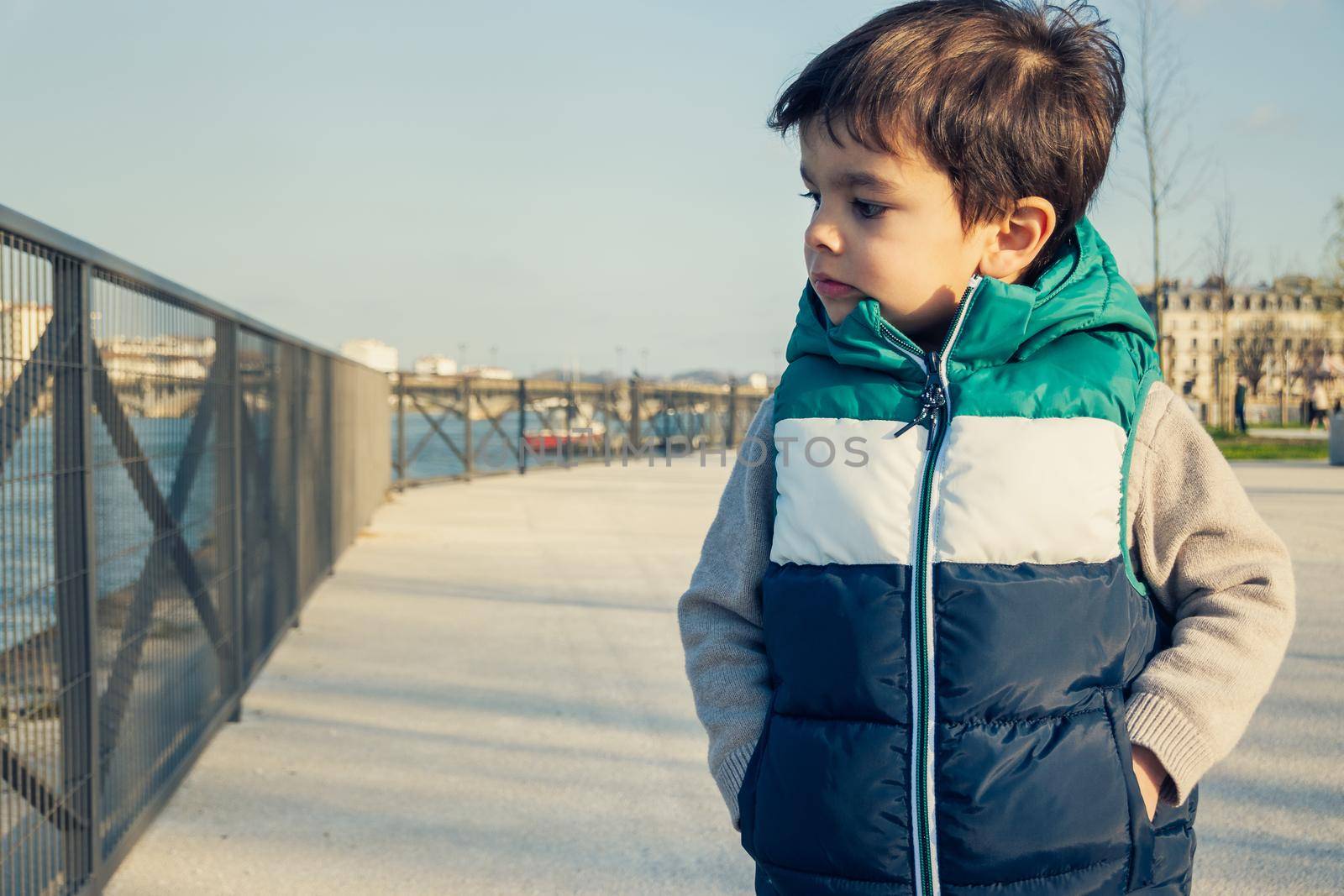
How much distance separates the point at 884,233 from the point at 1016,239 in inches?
8.2

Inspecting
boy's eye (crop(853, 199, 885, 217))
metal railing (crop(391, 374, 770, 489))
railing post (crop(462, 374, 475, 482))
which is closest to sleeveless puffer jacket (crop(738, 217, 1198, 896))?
boy's eye (crop(853, 199, 885, 217))

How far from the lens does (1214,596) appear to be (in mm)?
1495

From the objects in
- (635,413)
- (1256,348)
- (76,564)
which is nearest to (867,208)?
(76,564)

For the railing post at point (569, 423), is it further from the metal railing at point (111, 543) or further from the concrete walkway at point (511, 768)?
the metal railing at point (111, 543)

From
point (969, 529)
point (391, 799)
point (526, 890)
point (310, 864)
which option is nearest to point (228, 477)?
point (391, 799)

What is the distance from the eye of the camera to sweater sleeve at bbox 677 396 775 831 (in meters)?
1.55

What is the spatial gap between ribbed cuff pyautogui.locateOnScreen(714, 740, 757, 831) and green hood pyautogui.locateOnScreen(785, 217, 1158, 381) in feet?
1.71

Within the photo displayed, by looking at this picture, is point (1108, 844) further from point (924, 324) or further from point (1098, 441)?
point (924, 324)

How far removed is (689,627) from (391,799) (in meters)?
2.64

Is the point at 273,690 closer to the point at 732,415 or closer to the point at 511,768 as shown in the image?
the point at 511,768

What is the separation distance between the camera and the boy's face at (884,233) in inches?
58.6

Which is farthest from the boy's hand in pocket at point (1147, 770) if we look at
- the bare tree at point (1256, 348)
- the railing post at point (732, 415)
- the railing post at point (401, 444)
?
the bare tree at point (1256, 348)

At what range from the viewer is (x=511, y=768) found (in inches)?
167

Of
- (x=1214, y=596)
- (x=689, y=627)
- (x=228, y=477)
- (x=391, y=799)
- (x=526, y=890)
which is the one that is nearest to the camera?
(x=1214, y=596)
